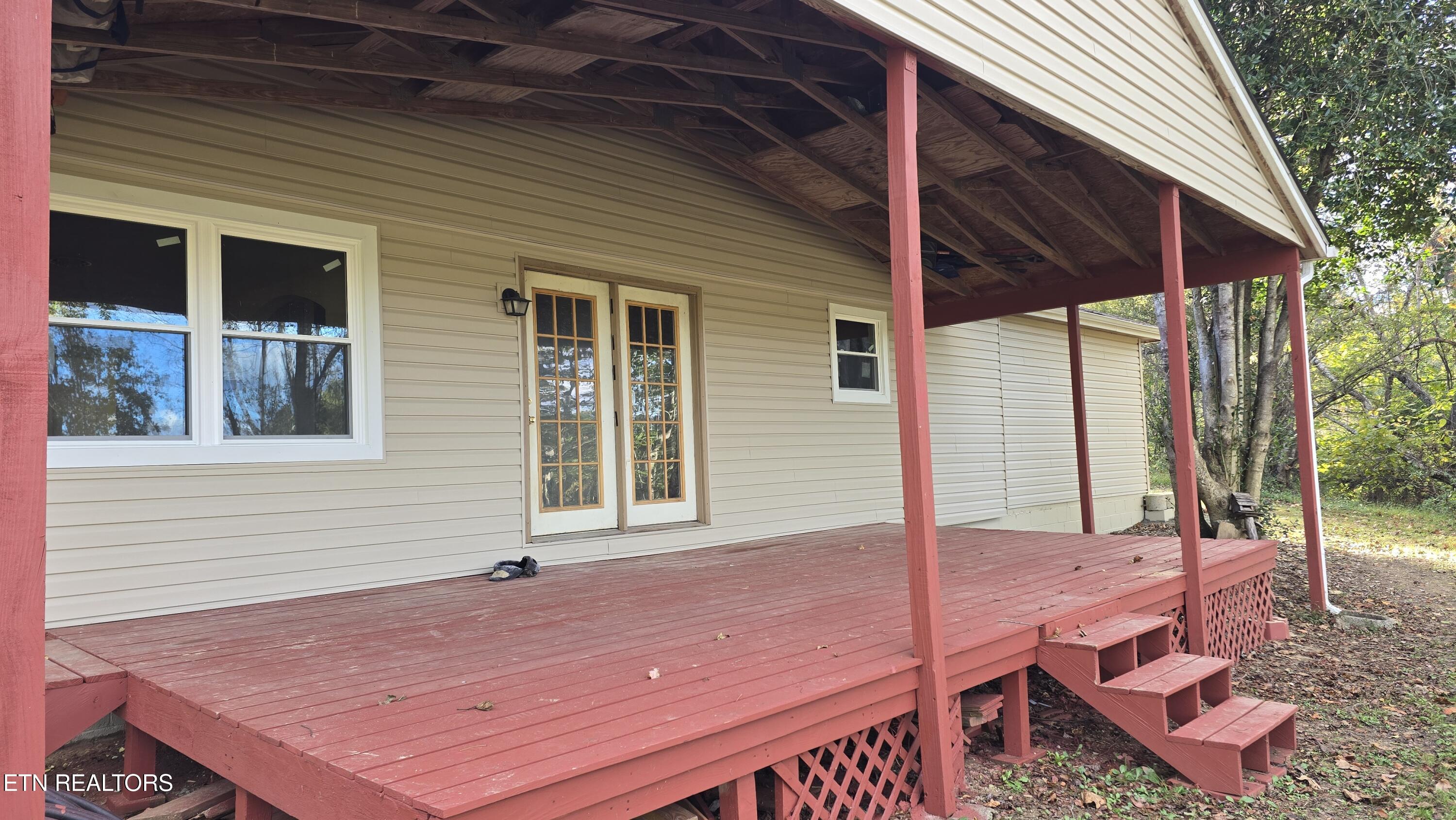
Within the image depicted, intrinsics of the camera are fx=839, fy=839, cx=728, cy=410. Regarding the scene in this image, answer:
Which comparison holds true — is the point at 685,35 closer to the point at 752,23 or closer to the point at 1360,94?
the point at 752,23

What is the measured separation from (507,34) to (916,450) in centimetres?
249

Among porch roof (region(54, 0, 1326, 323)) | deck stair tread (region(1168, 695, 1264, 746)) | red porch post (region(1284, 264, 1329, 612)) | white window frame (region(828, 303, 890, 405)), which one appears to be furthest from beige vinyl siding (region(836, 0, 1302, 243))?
white window frame (region(828, 303, 890, 405))

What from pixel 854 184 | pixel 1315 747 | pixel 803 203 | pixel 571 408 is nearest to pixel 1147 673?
pixel 1315 747

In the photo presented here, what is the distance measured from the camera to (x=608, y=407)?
5559 millimetres

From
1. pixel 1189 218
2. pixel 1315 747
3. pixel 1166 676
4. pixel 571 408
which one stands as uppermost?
pixel 1189 218

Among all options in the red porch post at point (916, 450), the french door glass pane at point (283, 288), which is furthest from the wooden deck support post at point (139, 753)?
the red porch post at point (916, 450)

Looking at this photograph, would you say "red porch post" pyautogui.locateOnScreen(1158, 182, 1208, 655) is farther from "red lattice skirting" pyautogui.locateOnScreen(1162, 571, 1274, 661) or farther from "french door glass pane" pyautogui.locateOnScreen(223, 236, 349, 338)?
"french door glass pane" pyautogui.locateOnScreen(223, 236, 349, 338)

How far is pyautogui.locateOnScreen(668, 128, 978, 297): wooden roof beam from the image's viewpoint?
5.71 meters

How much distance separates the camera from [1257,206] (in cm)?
582

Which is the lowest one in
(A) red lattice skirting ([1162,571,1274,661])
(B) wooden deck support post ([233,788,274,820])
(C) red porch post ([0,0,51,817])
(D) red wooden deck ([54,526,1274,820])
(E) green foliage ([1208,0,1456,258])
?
(A) red lattice skirting ([1162,571,1274,661])

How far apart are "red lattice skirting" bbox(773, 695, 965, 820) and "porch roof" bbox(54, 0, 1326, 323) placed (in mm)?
2446

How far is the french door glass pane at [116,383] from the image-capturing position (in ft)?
11.5

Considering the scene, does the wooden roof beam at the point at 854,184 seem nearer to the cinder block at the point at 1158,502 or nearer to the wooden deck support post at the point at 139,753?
the wooden deck support post at the point at 139,753

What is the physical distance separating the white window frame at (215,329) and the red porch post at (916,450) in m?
2.80
